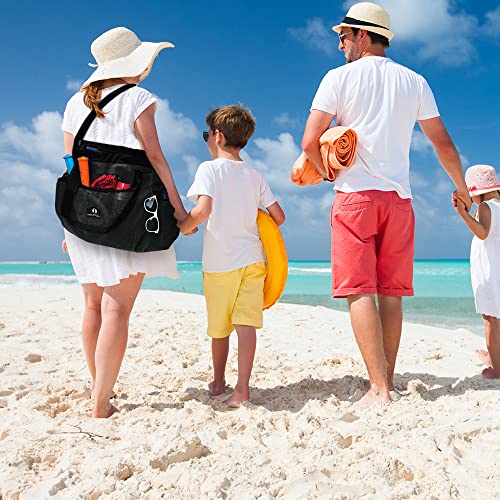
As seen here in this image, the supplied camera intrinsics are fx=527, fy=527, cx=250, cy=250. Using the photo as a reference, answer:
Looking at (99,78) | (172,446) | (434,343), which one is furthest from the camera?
(434,343)

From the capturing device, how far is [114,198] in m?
2.91

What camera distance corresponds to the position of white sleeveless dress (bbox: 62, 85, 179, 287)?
293 cm

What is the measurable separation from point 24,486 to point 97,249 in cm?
128

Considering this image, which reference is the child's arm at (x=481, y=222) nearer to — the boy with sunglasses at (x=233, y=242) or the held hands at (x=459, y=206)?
the held hands at (x=459, y=206)

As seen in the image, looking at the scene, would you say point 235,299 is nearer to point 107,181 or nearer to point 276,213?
point 276,213

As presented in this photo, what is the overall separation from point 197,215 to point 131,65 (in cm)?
94

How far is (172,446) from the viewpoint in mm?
2379

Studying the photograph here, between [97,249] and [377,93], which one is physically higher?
[377,93]

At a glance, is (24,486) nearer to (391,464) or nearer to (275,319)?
(391,464)

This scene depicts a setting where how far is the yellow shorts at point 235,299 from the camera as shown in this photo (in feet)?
11.0

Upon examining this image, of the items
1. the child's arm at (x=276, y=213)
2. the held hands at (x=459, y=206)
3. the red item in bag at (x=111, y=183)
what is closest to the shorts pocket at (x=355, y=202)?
the child's arm at (x=276, y=213)

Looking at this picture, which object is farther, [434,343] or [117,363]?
[434,343]

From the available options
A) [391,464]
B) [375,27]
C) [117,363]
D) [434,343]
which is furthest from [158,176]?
[434,343]

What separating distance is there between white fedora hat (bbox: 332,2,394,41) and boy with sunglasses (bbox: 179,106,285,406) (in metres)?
0.87
